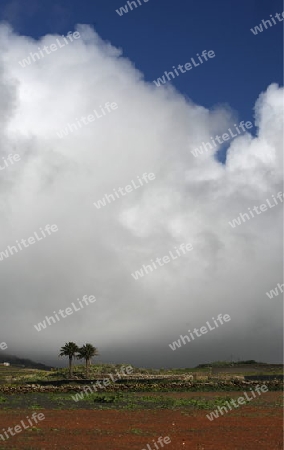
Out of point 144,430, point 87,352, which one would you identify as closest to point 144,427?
point 144,430

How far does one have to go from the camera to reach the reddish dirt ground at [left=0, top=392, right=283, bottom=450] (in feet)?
75.0

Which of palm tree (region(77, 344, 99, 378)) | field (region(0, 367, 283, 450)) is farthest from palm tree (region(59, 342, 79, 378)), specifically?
field (region(0, 367, 283, 450))

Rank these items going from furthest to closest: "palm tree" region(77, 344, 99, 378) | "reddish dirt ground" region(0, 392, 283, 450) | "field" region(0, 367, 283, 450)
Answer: "palm tree" region(77, 344, 99, 378) → "field" region(0, 367, 283, 450) → "reddish dirt ground" region(0, 392, 283, 450)

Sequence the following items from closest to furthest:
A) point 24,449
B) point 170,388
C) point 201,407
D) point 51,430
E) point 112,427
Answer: point 24,449 < point 51,430 < point 112,427 < point 201,407 < point 170,388

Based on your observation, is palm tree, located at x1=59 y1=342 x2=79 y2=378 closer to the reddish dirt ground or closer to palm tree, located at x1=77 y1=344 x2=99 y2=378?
palm tree, located at x1=77 y1=344 x2=99 y2=378

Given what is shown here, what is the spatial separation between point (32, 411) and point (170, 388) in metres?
35.9

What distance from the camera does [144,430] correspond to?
27969 mm

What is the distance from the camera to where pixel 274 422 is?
3281 cm

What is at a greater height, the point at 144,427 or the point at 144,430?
the point at 144,430

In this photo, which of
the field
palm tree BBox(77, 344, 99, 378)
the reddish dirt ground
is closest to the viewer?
the reddish dirt ground

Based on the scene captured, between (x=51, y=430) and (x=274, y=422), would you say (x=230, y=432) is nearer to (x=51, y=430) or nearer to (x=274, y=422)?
(x=274, y=422)

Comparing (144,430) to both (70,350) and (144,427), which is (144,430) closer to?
(144,427)

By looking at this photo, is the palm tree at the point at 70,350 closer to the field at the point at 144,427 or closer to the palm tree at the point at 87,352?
the palm tree at the point at 87,352

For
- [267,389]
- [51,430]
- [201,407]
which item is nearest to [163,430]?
[51,430]
